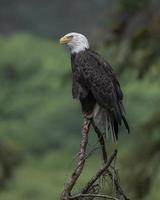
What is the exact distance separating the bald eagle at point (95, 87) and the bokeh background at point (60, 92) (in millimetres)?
281

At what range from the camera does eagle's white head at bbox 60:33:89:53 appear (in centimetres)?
539

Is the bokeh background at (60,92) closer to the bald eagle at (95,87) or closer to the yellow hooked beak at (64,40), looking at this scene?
the bald eagle at (95,87)

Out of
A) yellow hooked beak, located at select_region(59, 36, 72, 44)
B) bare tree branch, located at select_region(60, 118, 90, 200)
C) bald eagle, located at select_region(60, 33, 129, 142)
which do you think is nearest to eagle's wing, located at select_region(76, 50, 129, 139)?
bald eagle, located at select_region(60, 33, 129, 142)

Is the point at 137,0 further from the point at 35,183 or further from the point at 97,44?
the point at 35,183

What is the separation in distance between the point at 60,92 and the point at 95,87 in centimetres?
2112

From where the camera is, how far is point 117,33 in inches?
377

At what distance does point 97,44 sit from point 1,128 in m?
12.1

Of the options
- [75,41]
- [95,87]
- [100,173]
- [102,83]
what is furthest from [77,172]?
[75,41]

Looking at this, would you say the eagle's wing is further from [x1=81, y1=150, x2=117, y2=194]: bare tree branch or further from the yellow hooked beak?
[x1=81, y1=150, x2=117, y2=194]: bare tree branch

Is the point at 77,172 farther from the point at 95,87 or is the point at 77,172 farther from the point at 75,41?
the point at 75,41

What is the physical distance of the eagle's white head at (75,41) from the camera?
539cm

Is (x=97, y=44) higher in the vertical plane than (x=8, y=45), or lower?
lower

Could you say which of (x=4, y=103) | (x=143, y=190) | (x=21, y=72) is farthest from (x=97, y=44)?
(x=21, y=72)

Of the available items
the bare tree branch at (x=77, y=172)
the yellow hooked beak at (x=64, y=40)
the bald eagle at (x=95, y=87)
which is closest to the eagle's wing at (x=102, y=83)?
the bald eagle at (x=95, y=87)
